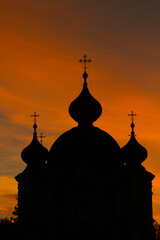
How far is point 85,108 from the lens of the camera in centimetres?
8538

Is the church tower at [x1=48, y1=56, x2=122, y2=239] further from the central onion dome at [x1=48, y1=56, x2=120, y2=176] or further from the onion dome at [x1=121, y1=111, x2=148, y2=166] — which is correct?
the onion dome at [x1=121, y1=111, x2=148, y2=166]

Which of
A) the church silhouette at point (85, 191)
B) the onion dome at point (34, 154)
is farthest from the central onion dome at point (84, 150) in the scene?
the onion dome at point (34, 154)

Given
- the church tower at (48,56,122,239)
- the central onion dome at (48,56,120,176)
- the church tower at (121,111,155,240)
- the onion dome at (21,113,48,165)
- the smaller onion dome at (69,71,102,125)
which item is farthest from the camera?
the onion dome at (21,113,48,165)

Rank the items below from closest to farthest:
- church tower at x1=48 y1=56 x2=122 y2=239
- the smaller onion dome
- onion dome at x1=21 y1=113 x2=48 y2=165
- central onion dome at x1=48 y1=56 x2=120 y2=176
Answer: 1. church tower at x1=48 y1=56 x2=122 y2=239
2. central onion dome at x1=48 y1=56 x2=120 y2=176
3. the smaller onion dome
4. onion dome at x1=21 y1=113 x2=48 y2=165

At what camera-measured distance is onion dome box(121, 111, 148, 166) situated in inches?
3494

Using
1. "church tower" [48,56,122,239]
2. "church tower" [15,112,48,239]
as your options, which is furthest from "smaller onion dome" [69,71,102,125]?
Result: "church tower" [15,112,48,239]

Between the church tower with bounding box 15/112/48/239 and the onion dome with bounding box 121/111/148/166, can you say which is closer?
the church tower with bounding box 15/112/48/239

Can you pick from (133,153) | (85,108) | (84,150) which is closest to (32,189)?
(84,150)

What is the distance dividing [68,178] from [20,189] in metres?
7.35

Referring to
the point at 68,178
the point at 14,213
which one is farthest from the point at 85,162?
the point at 14,213

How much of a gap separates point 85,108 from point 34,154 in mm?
6481

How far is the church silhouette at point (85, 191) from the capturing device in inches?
3204

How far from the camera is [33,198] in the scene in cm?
8500

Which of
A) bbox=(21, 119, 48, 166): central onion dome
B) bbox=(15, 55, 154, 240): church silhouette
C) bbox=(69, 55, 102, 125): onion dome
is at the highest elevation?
bbox=(69, 55, 102, 125): onion dome
